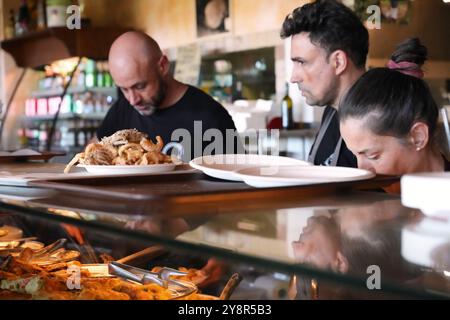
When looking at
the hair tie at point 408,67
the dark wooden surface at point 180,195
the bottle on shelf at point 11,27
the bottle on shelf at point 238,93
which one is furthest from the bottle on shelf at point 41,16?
the dark wooden surface at point 180,195

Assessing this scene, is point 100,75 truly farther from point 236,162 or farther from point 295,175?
point 295,175

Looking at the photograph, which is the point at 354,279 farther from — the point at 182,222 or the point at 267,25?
the point at 267,25

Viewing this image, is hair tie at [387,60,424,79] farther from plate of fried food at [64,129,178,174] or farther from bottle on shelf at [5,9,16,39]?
bottle on shelf at [5,9,16,39]

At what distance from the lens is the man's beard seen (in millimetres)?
2922

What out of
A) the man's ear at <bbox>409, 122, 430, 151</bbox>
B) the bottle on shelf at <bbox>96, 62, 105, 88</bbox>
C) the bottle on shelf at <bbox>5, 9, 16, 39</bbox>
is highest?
the bottle on shelf at <bbox>5, 9, 16, 39</bbox>

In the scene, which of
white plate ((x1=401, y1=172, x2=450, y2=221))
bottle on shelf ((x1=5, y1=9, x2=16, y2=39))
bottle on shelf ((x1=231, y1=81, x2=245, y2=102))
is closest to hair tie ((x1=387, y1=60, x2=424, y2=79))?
white plate ((x1=401, y1=172, x2=450, y2=221))

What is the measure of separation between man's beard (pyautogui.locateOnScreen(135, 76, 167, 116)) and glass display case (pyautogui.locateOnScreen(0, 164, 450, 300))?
1832 mm

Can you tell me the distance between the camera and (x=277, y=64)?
4707 millimetres

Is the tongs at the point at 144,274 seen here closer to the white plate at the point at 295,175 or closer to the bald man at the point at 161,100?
the white plate at the point at 295,175

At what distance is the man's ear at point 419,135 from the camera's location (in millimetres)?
1546

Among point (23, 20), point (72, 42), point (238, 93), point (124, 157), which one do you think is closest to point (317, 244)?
point (124, 157)

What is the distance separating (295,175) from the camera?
106 cm
